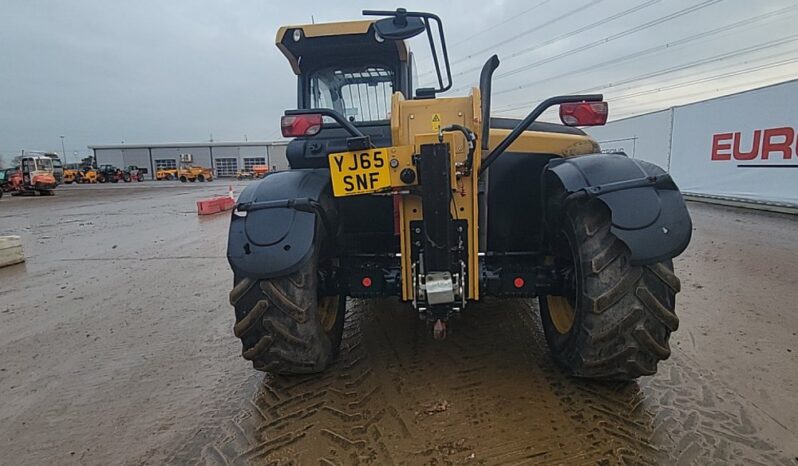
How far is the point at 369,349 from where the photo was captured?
3264 millimetres

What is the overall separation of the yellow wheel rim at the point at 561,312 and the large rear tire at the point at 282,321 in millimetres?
1511

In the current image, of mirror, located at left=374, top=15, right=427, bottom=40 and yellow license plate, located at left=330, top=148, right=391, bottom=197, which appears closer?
yellow license plate, located at left=330, top=148, right=391, bottom=197

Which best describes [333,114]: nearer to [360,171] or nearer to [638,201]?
[360,171]

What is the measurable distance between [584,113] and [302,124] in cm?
147

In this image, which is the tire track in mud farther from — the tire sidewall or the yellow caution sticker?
the yellow caution sticker

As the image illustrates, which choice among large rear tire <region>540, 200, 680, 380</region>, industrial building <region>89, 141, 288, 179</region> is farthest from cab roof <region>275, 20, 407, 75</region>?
industrial building <region>89, 141, 288, 179</region>

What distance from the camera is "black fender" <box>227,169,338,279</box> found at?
2.34 metres

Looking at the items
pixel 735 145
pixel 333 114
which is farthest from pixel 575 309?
pixel 735 145

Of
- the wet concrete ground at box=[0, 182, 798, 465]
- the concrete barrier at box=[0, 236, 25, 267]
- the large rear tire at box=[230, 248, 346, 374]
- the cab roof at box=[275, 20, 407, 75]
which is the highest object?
the cab roof at box=[275, 20, 407, 75]

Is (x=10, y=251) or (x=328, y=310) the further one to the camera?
(x=10, y=251)

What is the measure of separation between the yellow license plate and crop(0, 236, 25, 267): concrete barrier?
294 inches

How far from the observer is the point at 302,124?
2.38m

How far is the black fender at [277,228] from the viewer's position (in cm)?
234

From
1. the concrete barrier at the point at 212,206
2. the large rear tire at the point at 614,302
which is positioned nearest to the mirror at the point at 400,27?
the large rear tire at the point at 614,302
